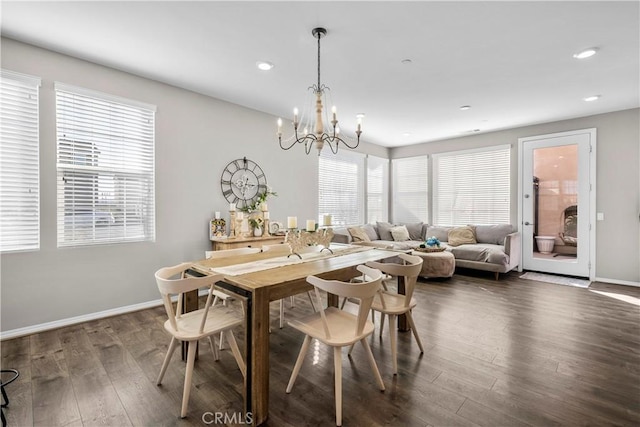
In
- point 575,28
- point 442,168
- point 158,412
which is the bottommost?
point 158,412

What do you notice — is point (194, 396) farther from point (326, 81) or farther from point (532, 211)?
point (532, 211)

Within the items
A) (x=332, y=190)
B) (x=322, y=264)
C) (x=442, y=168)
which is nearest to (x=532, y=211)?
(x=442, y=168)

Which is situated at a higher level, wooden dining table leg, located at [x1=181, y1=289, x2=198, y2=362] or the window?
the window

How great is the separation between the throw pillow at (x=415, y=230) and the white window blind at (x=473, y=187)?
0.42 meters

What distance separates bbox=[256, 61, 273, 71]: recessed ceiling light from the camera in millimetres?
3143

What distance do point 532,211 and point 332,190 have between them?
3796 millimetres

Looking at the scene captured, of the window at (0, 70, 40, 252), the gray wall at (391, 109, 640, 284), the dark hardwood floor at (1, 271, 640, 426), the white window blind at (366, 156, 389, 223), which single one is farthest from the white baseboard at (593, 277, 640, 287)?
the window at (0, 70, 40, 252)

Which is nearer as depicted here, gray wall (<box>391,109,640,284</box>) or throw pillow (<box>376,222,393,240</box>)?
gray wall (<box>391,109,640,284</box>)

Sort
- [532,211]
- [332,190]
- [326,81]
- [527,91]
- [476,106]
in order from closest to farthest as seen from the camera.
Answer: [326,81], [527,91], [476,106], [532,211], [332,190]

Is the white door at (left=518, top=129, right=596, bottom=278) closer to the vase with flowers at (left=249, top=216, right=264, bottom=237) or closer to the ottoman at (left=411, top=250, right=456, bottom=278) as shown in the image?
the ottoman at (left=411, top=250, right=456, bottom=278)

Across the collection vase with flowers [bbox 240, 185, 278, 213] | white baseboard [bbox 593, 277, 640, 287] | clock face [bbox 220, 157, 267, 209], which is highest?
clock face [bbox 220, 157, 267, 209]

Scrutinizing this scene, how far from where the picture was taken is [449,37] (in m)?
2.67

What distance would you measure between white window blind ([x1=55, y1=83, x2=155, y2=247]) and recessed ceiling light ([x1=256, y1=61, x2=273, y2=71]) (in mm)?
1486

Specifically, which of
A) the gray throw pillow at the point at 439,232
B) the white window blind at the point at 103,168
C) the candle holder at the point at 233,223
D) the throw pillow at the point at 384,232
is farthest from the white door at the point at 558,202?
the white window blind at the point at 103,168
